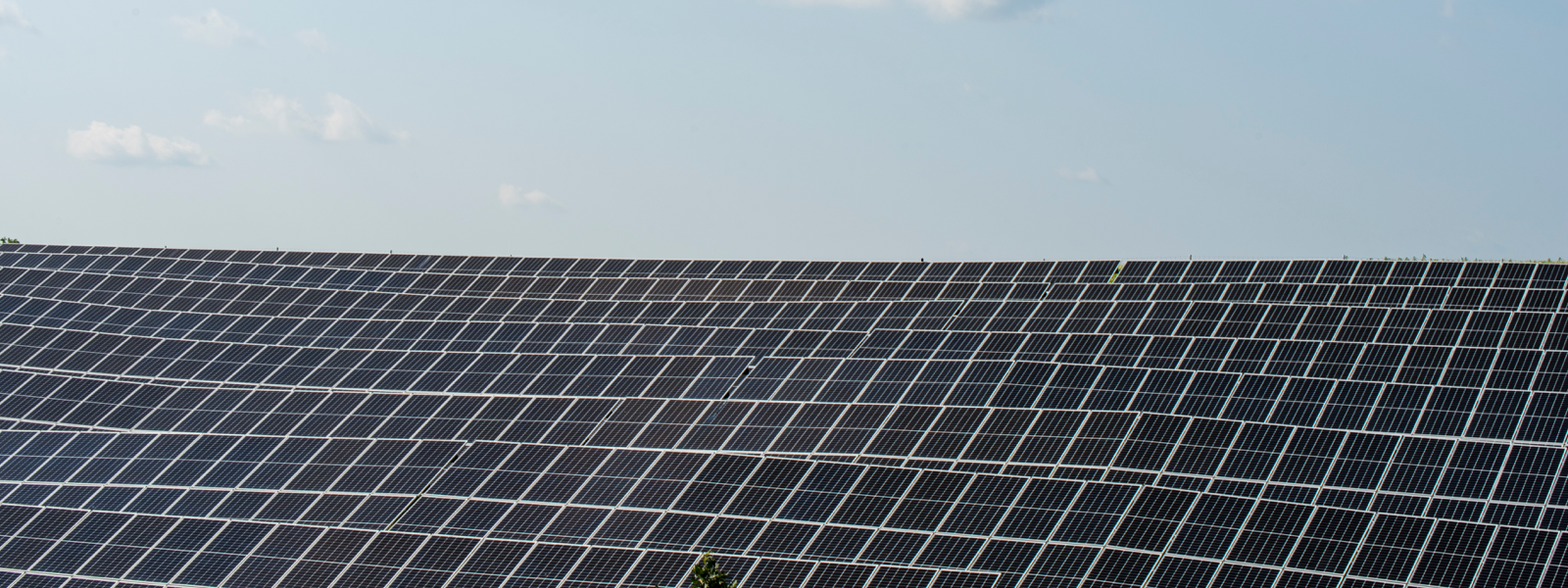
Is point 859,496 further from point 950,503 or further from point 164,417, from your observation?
point 164,417

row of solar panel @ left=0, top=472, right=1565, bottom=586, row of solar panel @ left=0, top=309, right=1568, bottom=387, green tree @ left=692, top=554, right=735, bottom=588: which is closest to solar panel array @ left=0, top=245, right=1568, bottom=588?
row of solar panel @ left=0, top=472, right=1565, bottom=586

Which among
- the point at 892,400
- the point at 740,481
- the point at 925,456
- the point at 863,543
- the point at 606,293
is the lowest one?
the point at 606,293

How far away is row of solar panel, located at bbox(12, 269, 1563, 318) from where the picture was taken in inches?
2447

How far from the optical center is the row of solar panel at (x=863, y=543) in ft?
129

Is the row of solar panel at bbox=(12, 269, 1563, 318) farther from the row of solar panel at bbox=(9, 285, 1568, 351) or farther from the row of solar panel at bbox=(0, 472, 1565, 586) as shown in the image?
the row of solar panel at bbox=(0, 472, 1565, 586)

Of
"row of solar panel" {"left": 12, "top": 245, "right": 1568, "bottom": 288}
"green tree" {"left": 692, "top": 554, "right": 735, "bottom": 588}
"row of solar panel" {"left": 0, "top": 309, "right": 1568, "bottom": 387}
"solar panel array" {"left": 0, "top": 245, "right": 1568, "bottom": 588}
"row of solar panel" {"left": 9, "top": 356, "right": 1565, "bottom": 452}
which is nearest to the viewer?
"green tree" {"left": 692, "top": 554, "right": 735, "bottom": 588}

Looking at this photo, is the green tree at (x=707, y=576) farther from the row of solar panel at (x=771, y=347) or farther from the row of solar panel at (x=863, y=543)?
the row of solar panel at (x=771, y=347)

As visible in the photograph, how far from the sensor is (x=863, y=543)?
142 feet

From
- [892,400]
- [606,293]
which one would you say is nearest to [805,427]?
[892,400]

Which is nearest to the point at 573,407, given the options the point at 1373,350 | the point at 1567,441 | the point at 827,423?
the point at 827,423

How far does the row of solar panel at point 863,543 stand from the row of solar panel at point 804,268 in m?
25.7

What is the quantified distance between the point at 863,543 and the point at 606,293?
3174 cm

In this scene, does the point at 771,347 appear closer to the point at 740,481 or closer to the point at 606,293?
the point at 606,293

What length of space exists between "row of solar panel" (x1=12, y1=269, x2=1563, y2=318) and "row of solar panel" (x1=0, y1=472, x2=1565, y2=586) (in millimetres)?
22781
